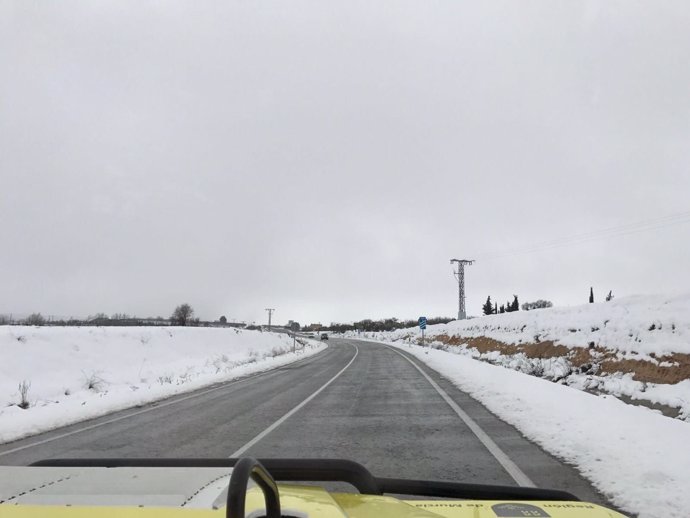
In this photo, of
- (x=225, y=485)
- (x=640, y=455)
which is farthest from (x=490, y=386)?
(x=225, y=485)

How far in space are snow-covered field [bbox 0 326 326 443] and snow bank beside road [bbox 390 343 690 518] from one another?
9.38 meters

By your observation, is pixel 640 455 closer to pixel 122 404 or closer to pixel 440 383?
pixel 440 383

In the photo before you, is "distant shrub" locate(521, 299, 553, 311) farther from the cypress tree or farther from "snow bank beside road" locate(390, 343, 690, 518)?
"snow bank beside road" locate(390, 343, 690, 518)

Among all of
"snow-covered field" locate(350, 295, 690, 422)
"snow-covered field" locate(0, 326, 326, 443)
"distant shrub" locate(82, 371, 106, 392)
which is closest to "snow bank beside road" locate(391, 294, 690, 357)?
"snow-covered field" locate(350, 295, 690, 422)

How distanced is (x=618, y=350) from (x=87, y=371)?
22.8m

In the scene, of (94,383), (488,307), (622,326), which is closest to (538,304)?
(488,307)

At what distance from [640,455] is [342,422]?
17.3ft

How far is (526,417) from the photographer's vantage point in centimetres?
984

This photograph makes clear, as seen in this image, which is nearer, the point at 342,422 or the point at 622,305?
the point at 342,422

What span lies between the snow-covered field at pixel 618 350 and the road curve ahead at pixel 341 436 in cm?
608

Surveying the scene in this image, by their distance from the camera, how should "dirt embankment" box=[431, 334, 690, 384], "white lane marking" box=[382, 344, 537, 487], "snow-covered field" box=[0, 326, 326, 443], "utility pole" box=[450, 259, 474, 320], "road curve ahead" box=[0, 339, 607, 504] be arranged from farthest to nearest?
1. "utility pole" box=[450, 259, 474, 320]
2. "dirt embankment" box=[431, 334, 690, 384]
3. "snow-covered field" box=[0, 326, 326, 443]
4. "road curve ahead" box=[0, 339, 607, 504]
5. "white lane marking" box=[382, 344, 537, 487]

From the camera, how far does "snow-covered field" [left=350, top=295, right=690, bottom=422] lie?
Result: 15.6m

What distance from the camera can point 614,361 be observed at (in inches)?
777

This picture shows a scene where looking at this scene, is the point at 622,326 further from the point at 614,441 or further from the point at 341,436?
the point at 341,436
